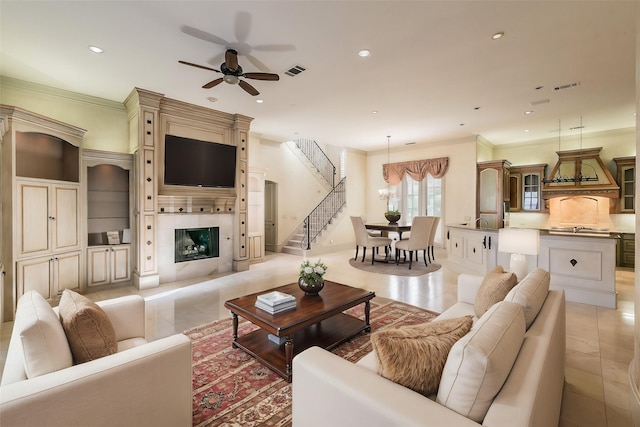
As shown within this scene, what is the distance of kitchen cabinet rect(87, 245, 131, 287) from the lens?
4.59 m

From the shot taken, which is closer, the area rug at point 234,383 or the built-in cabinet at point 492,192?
the area rug at point 234,383

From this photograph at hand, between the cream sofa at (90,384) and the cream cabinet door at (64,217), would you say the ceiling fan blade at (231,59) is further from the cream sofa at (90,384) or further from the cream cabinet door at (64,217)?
the cream cabinet door at (64,217)

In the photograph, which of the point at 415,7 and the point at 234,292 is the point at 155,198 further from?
the point at 415,7

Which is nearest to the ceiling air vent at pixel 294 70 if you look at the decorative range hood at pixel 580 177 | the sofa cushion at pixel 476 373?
the sofa cushion at pixel 476 373

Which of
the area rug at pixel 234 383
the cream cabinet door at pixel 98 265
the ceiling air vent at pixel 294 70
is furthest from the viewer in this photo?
the cream cabinet door at pixel 98 265

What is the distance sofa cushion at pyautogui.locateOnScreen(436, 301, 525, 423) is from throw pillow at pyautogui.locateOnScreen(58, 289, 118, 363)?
5.52 feet

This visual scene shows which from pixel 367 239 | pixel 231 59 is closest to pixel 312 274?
pixel 231 59

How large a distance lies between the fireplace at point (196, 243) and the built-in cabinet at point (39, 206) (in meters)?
1.41

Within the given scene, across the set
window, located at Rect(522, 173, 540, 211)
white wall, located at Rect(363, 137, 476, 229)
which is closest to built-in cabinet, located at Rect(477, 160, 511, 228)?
white wall, located at Rect(363, 137, 476, 229)

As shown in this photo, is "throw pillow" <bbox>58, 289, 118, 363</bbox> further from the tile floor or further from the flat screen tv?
the flat screen tv

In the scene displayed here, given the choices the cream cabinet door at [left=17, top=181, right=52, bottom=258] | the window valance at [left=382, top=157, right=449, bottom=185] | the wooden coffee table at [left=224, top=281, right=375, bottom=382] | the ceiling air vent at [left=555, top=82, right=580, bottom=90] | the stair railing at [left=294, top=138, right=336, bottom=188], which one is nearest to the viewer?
the wooden coffee table at [left=224, top=281, right=375, bottom=382]

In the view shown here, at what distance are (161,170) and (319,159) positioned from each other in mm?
5769

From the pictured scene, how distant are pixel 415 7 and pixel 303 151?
6871mm

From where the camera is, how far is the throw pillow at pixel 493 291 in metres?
2.04
